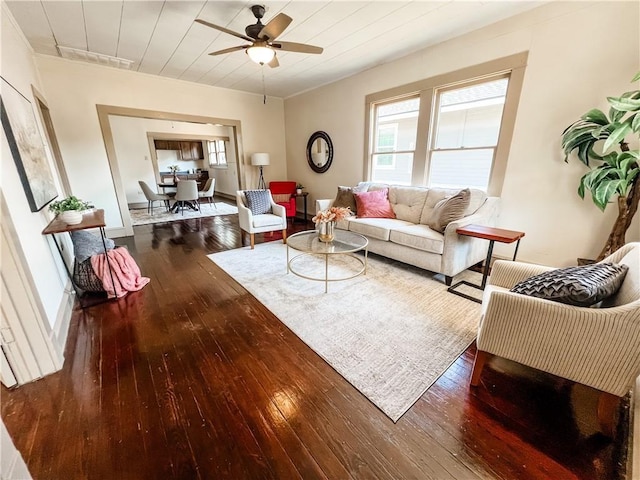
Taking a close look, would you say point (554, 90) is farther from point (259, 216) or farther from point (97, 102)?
point (97, 102)

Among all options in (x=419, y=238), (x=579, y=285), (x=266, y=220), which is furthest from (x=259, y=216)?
(x=579, y=285)

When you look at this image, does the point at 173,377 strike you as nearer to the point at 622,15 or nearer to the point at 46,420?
the point at 46,420

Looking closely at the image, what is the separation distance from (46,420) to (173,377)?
0.56 m

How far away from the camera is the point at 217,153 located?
30.2ft

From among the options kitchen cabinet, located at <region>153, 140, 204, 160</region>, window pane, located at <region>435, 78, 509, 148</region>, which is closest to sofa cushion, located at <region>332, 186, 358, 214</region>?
window pane, located at <region>435, 78, 509, 148</region>

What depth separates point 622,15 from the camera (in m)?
2.11

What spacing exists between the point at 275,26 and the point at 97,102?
3672mm

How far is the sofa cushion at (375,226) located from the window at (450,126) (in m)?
0.89

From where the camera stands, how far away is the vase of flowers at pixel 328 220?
101 inches

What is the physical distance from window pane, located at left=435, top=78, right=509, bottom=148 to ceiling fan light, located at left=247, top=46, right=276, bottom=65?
7.31 feet

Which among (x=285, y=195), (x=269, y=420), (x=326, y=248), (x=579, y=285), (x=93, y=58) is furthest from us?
(x=285, y=195)

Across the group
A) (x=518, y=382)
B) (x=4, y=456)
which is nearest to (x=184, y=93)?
(x=4, y=456)

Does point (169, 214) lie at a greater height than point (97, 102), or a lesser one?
lesser

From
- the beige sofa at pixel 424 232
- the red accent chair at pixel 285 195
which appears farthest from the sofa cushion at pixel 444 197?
the red accent chair at pixel 285 195
